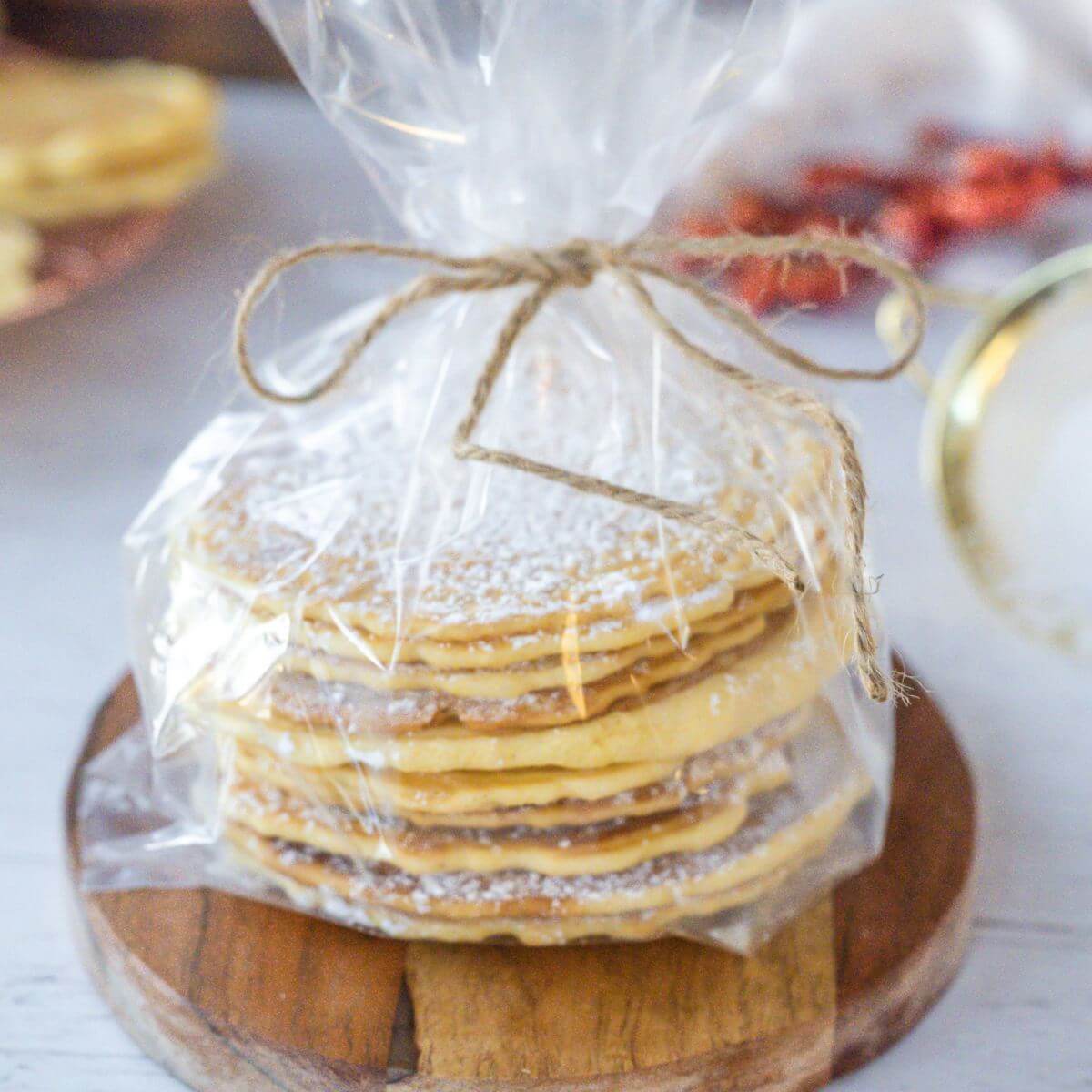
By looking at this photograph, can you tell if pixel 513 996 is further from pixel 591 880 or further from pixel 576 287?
pixel 576 287

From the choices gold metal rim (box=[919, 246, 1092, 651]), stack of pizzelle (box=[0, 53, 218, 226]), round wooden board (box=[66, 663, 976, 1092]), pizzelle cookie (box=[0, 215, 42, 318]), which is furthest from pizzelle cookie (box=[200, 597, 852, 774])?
stack of pizzelle (box=[0, 53, 218, 226])

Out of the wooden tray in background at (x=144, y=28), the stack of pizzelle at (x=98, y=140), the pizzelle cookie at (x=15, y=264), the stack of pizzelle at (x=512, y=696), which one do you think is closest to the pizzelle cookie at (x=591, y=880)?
the stack of pizzelle at (x=512, y=696)

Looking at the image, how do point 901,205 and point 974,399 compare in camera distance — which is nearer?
point 974,399

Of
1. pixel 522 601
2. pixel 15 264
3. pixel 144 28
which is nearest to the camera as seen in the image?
pixel 522 601

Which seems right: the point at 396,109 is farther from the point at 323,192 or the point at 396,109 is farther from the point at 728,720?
the point at 323,192

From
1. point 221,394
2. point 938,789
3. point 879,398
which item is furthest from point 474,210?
point 879,398

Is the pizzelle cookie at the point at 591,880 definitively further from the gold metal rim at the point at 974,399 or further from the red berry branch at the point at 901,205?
the red berry branch at the point at 901,205

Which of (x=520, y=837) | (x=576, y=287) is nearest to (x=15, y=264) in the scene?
(x=576, y=287)
